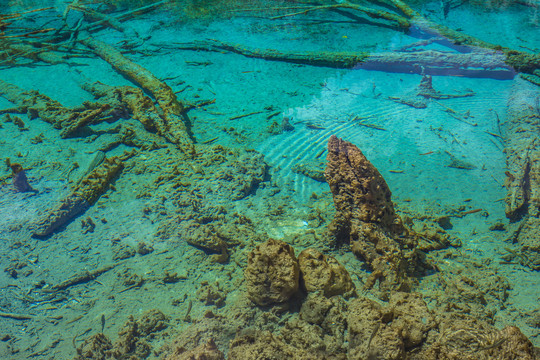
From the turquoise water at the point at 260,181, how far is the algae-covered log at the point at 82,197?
0.08 feet

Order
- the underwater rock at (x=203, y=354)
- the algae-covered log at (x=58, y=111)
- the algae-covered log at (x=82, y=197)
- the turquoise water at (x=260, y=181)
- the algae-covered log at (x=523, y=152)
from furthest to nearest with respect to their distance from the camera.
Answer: the algae-covered log at (x=58, y=111) → the algae-covered log at (x=82, y=197) → the algae-covered log at (x=523, y=152) → the turquoise water at (x=260, y=181) → the underwater rock at (x=203, y=354)

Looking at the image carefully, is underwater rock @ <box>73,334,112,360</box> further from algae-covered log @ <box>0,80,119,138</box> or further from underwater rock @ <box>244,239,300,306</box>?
algae-covered log @ <box>0,80,119,138</box>

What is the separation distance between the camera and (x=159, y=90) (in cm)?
685

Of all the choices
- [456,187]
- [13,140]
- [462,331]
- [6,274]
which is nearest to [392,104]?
[456,187]

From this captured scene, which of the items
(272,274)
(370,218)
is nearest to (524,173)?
(370,218)

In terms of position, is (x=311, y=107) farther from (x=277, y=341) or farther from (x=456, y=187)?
(x=277, y=341)

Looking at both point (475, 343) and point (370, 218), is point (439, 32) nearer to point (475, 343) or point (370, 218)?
point (370, 218)

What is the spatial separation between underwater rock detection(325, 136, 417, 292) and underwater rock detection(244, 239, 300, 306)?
83 centimetres

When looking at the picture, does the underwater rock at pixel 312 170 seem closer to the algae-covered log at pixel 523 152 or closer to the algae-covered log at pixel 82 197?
the algae-covered log at pixel 523 152

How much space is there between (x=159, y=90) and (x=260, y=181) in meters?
3.26

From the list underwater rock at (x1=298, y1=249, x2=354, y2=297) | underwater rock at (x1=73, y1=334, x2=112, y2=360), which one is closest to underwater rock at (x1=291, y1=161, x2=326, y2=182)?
underwater rock at (x1=298, y1=249, x2=354, y2=297)

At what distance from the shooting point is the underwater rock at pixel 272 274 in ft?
9.82

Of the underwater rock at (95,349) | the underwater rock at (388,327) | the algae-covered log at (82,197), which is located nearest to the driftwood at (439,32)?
the underwater rock at (388,327)

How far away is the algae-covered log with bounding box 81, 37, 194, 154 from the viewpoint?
5.81m
